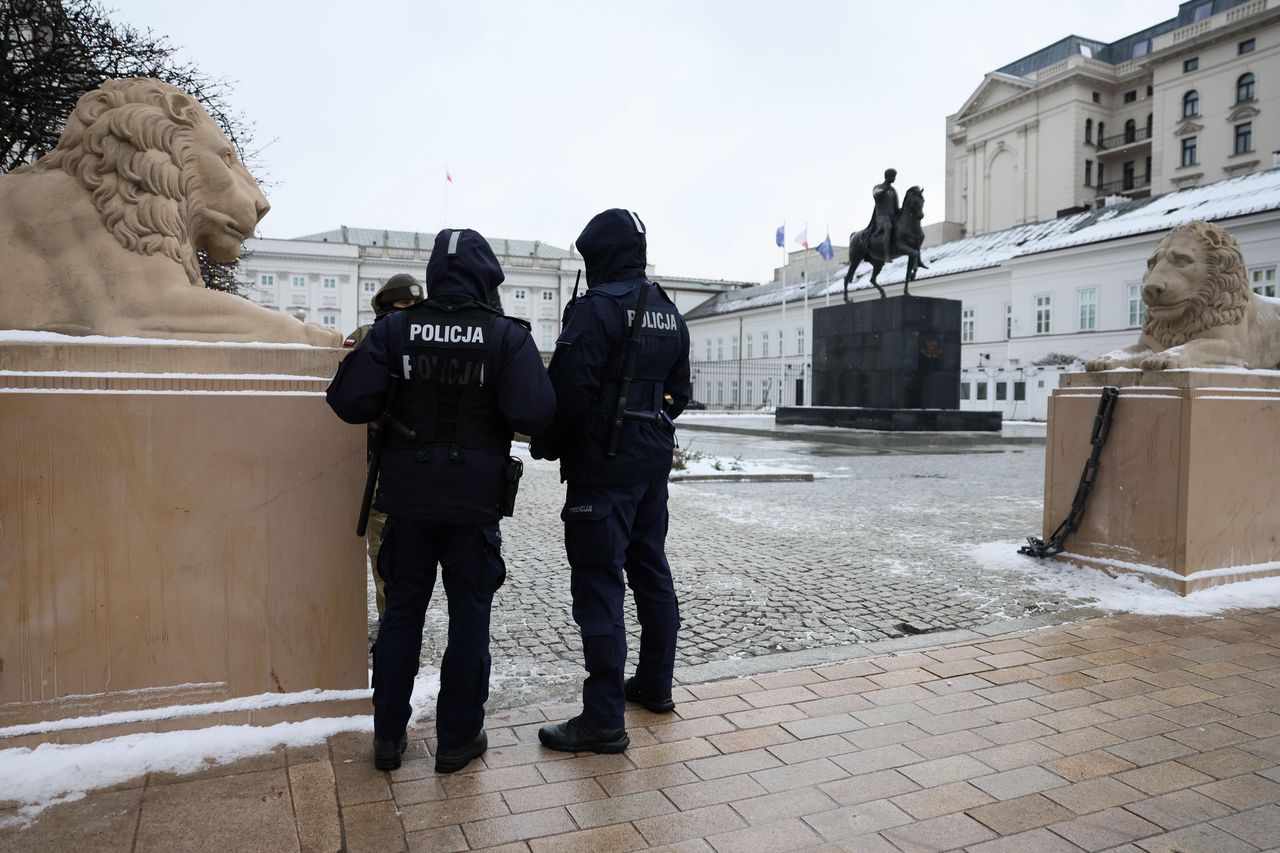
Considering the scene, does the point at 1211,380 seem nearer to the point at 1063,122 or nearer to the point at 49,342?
the point at 49,342

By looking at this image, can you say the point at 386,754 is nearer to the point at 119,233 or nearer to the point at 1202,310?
the point at 119,233

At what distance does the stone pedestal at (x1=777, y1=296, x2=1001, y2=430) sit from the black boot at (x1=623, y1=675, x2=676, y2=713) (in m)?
17.7

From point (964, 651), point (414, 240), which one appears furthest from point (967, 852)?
point (414, 240)

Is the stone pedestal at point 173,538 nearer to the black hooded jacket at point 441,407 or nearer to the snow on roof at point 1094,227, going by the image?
the black hooded jacket at point 441,407

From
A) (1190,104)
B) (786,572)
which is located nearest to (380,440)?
(786,572)

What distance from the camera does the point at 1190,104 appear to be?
47562mm

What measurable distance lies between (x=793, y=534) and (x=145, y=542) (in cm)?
534

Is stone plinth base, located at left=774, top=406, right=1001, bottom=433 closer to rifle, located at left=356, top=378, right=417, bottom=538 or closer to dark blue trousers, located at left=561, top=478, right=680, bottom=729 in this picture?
dark blue trousers, located at left=561, top=478, right=680, bottom=729

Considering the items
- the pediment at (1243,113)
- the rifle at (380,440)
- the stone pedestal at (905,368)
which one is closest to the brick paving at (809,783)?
the rifle at (380,440)

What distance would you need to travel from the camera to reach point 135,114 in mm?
2984

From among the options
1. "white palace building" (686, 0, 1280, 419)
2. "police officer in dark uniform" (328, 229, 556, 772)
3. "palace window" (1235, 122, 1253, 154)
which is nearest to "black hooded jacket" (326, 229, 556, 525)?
"police officer in dark uniform" (328, 229, 556, 772)

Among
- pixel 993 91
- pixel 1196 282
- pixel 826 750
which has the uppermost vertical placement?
pixel 993 91

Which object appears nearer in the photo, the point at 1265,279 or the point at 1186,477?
the point at 1186,477

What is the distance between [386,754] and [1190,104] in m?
57.8
